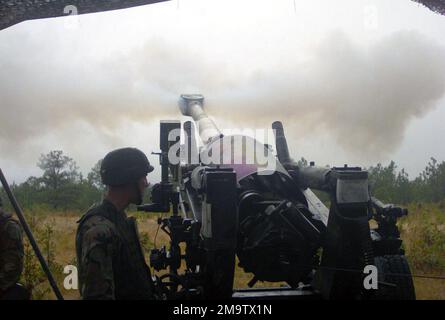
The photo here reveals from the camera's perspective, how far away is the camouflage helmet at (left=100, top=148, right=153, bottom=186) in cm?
263

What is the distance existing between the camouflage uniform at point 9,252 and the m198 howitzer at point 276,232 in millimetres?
1093

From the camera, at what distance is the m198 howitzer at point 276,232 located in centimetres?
320

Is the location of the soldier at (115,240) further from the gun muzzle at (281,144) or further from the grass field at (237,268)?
the grass field at (237,268)

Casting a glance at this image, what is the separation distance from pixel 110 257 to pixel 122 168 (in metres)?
0.52

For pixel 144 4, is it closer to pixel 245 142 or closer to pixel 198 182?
pixel 245 142

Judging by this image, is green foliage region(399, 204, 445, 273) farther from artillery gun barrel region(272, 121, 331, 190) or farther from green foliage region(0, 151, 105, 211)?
green foliage region(0, 151, 105, 211)

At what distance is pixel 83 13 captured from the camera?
21.2 ft

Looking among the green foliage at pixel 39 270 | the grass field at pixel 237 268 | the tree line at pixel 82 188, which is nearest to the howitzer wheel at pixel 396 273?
the grass field at pixel 237 268

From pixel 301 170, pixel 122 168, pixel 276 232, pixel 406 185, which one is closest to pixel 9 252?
pixel 122 168

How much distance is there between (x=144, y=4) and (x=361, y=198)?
4.62 meters

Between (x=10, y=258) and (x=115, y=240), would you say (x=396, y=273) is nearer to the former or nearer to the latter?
(x=115, y=240)

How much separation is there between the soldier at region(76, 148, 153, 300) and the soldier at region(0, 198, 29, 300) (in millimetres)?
1500

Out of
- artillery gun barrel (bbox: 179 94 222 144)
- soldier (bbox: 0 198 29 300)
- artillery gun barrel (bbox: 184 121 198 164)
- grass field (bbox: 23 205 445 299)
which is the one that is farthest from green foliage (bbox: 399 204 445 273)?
soldier (bbox: 0 198 29 300)

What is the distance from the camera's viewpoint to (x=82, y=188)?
14398mm
